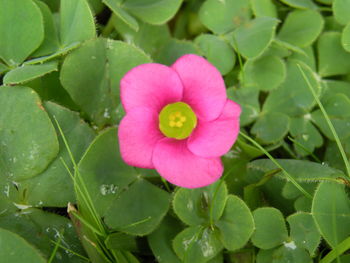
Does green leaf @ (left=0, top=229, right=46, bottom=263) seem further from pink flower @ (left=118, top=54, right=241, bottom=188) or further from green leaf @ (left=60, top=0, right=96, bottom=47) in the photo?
green leaf @ (left=60, top=0, right=96, bottom=47)

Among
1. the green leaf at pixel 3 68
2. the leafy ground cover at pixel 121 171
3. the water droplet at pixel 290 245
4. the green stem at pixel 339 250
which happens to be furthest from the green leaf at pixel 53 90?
the green stem at pixel 339 250

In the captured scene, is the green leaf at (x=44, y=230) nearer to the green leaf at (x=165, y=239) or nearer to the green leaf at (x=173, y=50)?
the green leaf at (x=165, y=239)

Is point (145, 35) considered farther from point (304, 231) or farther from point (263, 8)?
point (304, 231)

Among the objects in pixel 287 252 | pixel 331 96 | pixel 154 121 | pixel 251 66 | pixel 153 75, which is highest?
pixel 153 75

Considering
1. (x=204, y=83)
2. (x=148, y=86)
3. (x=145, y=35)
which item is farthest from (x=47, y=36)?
(x=204, y=83)

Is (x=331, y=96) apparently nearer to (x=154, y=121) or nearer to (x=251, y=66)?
(x=251, y=66)

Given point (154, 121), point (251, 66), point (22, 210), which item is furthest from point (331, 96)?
point (22, 210)
